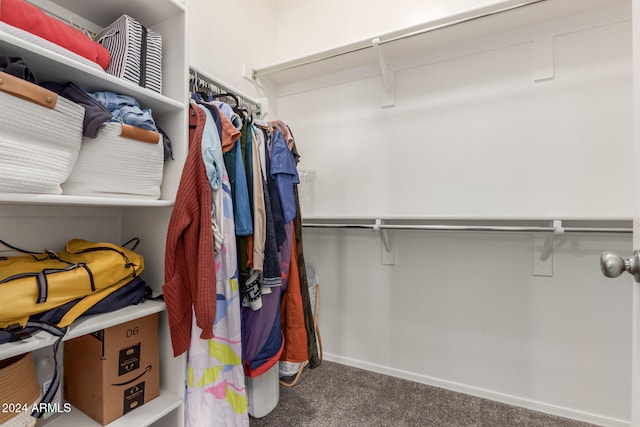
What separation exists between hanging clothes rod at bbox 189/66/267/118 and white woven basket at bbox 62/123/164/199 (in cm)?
46

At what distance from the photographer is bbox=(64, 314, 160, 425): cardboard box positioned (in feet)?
3.23

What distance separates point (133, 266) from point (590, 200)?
2.13 metres

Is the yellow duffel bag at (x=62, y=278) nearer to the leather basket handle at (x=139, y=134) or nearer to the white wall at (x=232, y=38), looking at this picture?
the leather basket handle at (x=139, y=134)

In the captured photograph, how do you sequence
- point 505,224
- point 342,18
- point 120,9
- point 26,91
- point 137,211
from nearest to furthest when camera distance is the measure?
point 26,91 < point 120,9 < point 137,211 < point 505,224 < point 342,18

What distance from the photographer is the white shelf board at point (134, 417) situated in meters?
1.00

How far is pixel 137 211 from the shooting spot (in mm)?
1274

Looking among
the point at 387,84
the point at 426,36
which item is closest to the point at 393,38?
the point at 426,36

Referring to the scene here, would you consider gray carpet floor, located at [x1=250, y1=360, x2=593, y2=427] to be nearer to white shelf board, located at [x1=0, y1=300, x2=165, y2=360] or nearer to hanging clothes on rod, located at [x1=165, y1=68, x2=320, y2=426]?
hanging clothes on rod, located at [x1=165, y1=68, x2=320, y2=426]

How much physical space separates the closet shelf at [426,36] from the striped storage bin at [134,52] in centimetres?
98

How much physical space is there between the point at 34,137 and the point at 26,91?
0.11 metres

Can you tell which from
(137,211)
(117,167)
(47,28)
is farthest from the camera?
(137,211)

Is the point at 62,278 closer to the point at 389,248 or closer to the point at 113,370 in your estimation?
the point at 113,370

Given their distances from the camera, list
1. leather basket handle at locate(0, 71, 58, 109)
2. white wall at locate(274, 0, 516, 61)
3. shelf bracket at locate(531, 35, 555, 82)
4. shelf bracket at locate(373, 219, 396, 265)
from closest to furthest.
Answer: leather basket handle at locate(0, 71, 58, 109) → shelf bracket at locate(531, 35, 555, 82) → white wall at locate(274, 0, 516, 61) → shelf bracket at locate(373, 219, 396, 265)

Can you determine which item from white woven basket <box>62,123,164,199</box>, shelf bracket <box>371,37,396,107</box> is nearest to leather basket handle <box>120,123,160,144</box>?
white woven basket <box>62,123,164,199</box>
